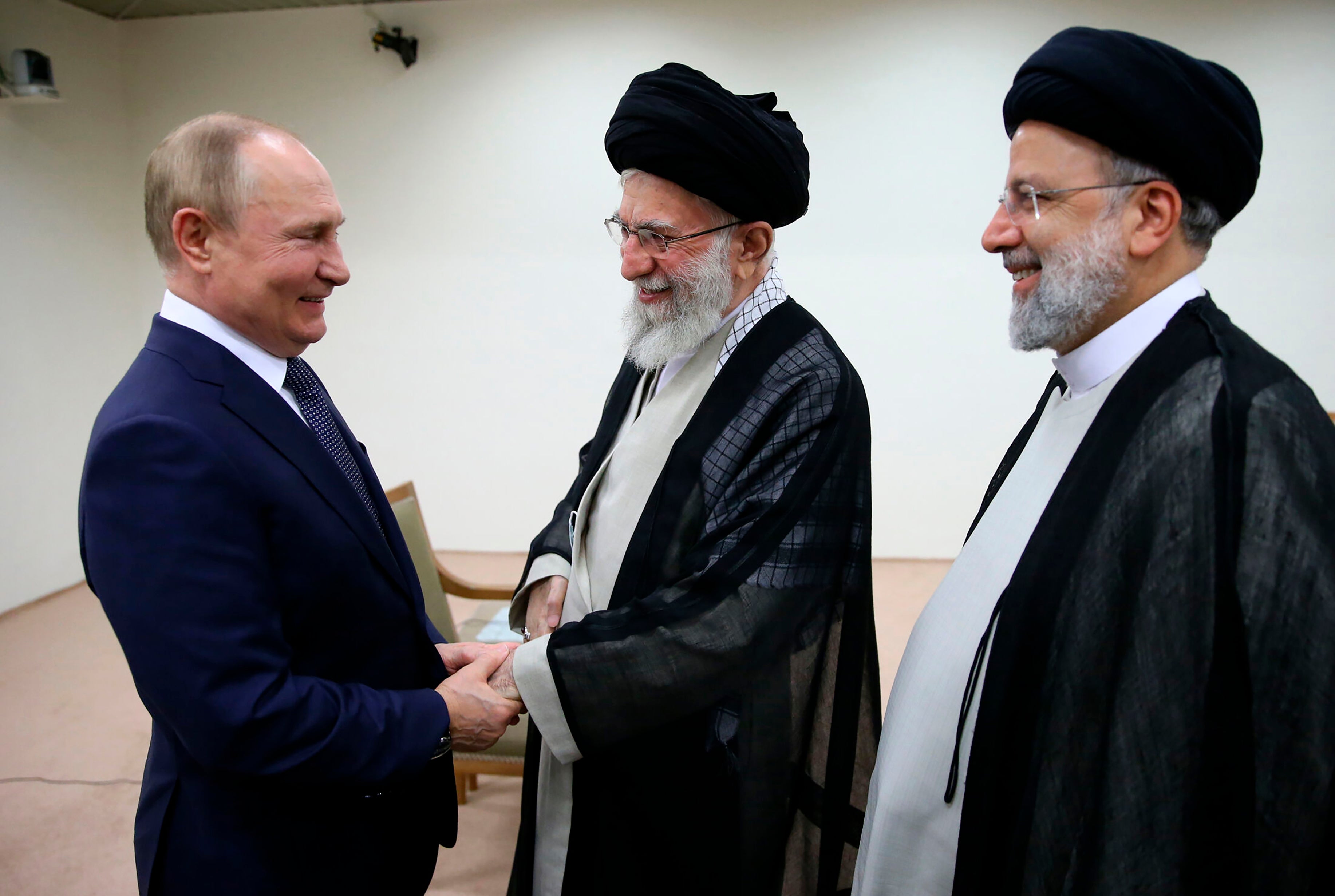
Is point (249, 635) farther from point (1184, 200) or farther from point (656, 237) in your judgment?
point (1184, 200)

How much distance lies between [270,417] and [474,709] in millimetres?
536

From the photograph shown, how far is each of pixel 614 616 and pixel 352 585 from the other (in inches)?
15.7

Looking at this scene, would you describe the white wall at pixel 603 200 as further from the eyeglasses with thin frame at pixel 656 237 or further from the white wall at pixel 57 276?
the eyeglasses with thin frame at pixel 656 237

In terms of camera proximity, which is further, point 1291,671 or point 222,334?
point 222,334

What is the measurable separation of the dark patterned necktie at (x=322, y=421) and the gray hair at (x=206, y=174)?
25cm

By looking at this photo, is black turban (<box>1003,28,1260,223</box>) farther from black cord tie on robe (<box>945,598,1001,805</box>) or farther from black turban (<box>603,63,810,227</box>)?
black cord tie on robe (<box>945,598,1001,805</box>)

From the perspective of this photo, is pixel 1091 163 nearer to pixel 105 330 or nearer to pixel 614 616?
pixel 614 616

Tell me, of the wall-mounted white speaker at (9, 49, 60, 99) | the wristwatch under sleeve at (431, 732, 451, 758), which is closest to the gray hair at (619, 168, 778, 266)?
the wristwatch under sleeve at (431, 732, 451, 758)

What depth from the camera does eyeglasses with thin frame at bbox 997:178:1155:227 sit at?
1.10 meters

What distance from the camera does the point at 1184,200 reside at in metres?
1.06

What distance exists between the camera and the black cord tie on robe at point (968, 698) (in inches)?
44.2

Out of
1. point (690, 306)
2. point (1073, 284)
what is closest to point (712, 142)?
point (690, 306)

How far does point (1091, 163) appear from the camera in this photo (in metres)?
1.08

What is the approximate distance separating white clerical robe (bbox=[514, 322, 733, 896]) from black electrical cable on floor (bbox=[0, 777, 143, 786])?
2308 millimetres
